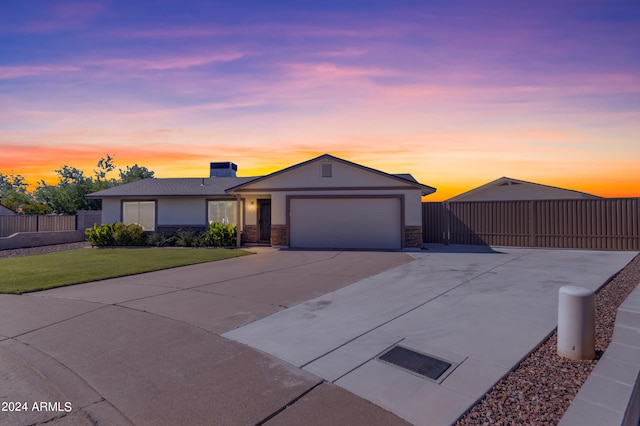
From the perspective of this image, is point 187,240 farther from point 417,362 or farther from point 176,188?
point 417,362

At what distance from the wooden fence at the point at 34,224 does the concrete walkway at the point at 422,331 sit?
74.6 ft

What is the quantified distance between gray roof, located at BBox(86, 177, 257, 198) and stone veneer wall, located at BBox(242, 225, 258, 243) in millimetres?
2321

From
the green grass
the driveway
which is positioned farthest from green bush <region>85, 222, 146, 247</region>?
the driveway

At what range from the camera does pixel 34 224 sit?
23125mm

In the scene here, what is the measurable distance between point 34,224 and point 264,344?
80.0 ft

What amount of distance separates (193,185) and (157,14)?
13295 mm

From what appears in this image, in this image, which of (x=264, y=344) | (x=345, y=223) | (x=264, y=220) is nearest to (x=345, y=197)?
(x=345, y=223)

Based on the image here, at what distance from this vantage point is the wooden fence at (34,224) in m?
22.2

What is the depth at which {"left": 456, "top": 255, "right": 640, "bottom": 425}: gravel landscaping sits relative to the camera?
347 centimetres

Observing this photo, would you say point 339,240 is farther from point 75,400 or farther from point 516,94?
point 75,400

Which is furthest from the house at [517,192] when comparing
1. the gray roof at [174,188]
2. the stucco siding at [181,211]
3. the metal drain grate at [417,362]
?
the metal drain grate at [417,362]

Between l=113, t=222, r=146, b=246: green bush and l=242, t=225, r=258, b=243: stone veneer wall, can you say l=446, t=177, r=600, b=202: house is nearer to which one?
l=242, t=225, r=258, b=243: stone veneer wall

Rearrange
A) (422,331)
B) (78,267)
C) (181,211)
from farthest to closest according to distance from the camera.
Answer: (181,211) < (78,267) < (422,331)

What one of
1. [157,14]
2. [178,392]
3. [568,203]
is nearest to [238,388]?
[178,392]
